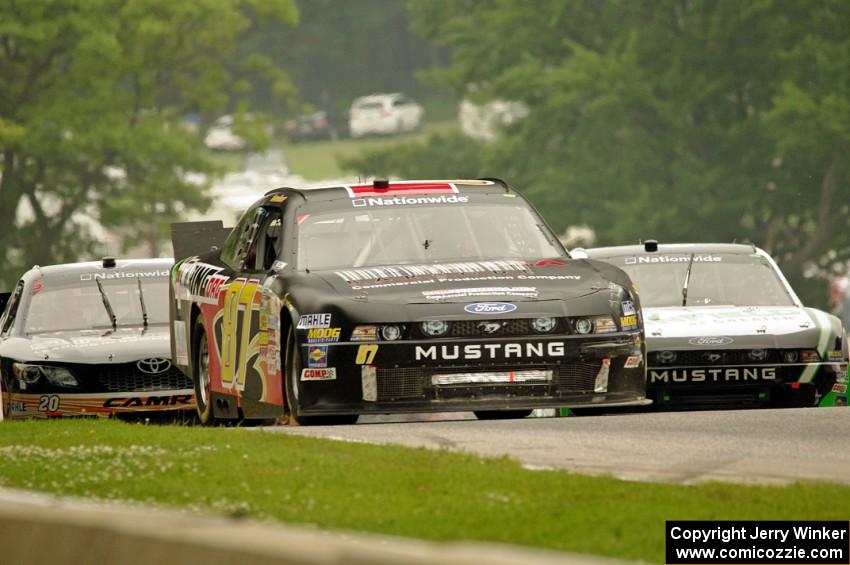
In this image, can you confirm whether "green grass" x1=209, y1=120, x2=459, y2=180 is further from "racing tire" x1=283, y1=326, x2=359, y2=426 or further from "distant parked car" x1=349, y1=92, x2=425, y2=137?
"racing tire" x1=283, y1=326, x2=359, y2=426

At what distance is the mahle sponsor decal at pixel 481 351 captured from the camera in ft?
41.0

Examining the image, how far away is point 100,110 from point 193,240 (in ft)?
140

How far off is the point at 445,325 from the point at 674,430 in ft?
4.73

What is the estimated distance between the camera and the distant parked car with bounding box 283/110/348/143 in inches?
4011

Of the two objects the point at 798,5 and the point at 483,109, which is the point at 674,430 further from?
the point at 483,109

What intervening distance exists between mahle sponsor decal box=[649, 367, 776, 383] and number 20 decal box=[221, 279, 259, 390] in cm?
319

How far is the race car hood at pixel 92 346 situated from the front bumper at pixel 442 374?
441cm

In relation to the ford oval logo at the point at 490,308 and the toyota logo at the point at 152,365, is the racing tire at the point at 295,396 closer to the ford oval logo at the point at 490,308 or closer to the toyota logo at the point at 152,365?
the ford oval logo at the point at 490,308

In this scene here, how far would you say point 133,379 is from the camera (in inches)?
662

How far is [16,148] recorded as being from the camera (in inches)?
2311

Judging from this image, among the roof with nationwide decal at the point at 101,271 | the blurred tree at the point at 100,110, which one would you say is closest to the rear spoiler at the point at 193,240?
the roof with nationwide decal at the point at 101,271

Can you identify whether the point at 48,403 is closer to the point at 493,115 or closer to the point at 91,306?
the point at 91,306

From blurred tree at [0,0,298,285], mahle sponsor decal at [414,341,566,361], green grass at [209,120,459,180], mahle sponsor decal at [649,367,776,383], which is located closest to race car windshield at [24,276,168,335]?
mahle sponsor decal at [649,367,776,383]

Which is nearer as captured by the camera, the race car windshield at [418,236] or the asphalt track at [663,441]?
the asphalt track at [663,441]
